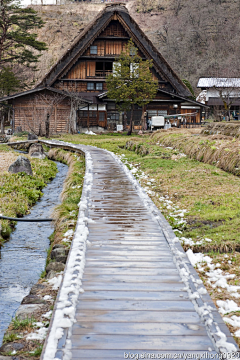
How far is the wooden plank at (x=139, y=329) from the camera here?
3416 mm

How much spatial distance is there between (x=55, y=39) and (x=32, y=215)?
268ft

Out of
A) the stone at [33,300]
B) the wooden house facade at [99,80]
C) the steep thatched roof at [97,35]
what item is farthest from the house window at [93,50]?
the stone at [33,300]

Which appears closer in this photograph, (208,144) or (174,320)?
(174,320)

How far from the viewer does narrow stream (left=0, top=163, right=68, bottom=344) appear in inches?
220

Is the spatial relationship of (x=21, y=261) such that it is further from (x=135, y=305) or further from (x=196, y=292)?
(x=196, y=292)

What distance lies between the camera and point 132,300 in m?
3.99

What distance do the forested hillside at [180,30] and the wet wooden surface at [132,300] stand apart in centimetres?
5071

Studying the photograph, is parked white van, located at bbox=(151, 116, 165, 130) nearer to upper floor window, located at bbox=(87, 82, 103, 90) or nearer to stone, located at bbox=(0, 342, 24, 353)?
upper floor window, located at bbox=(87, 82, 103, 90)

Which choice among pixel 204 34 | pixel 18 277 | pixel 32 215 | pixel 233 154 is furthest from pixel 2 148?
pixel 204 34

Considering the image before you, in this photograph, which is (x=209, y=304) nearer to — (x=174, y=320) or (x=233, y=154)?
(x=174, y=320)

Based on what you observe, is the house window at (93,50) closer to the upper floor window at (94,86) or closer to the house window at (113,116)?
the upper floor window at (94,86)

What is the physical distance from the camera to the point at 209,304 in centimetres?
388

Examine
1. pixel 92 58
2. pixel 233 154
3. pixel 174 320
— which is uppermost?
pixel 92 58

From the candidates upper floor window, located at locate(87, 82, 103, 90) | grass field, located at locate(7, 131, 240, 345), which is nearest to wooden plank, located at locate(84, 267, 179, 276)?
grass field, located at locate(7, 131, 240, 345)
